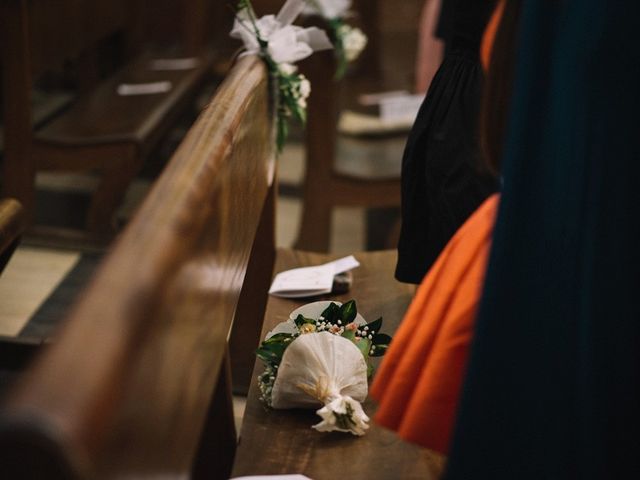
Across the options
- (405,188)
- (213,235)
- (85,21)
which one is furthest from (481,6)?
(85,21)

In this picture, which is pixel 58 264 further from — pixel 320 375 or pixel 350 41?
pixel 320 375

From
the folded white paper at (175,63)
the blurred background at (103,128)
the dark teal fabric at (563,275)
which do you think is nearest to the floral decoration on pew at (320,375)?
the dark teal fabric at (563,275)

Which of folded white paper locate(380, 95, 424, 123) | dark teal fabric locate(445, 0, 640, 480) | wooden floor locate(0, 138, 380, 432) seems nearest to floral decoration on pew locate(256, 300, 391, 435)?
dark teal fabric locate(445, 0, 640, 480)

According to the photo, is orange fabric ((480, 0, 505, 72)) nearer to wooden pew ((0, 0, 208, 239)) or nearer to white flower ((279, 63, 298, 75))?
white flower ((279, 63, 298, 75))

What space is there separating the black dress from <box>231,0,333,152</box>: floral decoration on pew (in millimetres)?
539

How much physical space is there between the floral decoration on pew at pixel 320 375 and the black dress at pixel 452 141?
311mm

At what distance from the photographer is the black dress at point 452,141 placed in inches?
68.1

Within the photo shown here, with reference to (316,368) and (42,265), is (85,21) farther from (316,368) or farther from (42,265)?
(316,368)

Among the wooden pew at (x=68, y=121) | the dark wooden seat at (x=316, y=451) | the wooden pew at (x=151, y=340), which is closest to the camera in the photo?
the wooden pew at (x=151, y=340)

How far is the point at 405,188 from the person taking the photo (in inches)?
72.6

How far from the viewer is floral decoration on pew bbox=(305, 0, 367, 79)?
10.9ft

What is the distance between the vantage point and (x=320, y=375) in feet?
5.35

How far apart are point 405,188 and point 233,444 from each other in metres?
0.63

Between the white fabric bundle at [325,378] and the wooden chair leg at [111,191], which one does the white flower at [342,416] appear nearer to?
the white fabric bundle at [325,378]
